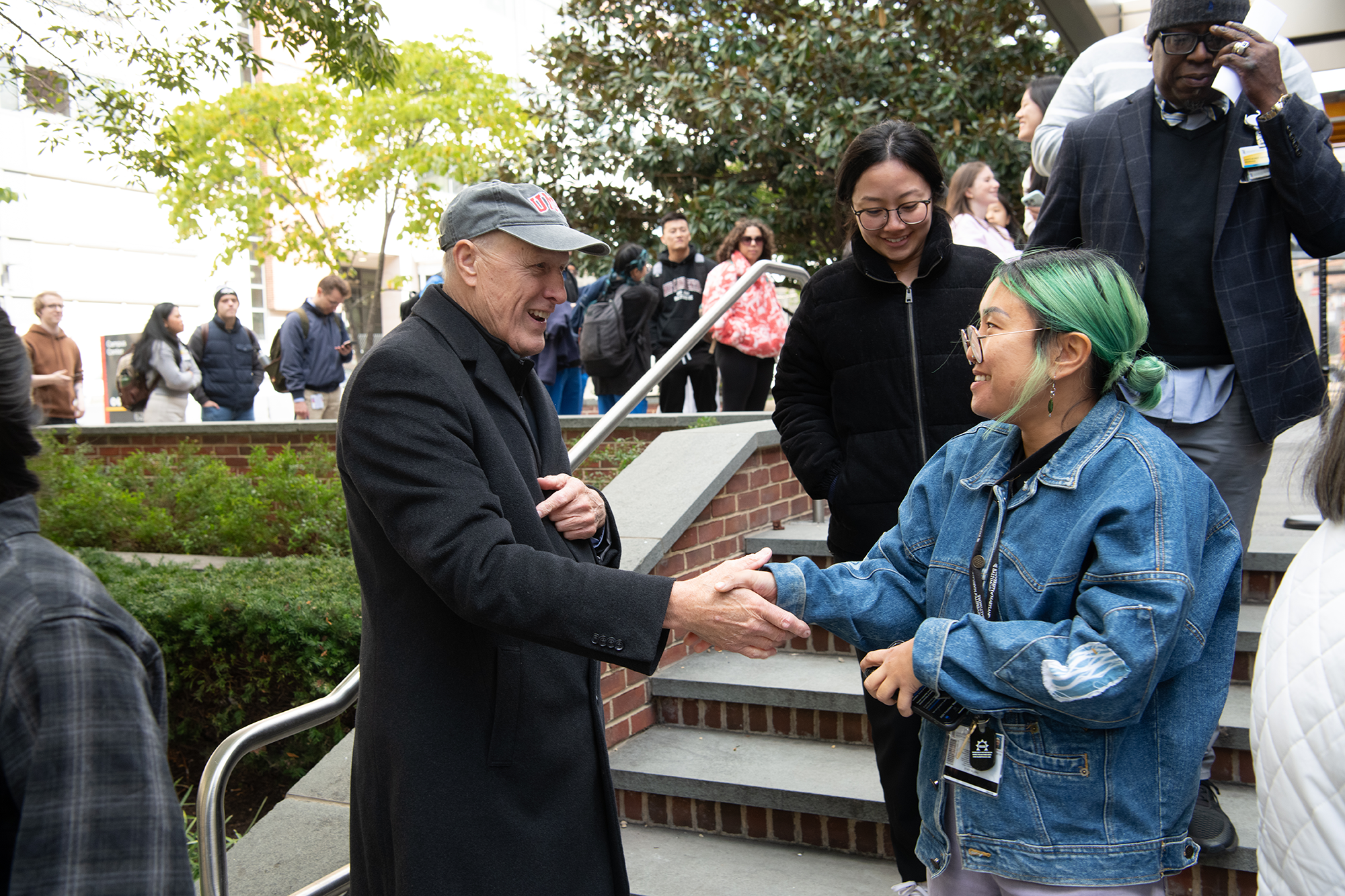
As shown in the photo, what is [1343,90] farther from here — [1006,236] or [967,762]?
[967,762]

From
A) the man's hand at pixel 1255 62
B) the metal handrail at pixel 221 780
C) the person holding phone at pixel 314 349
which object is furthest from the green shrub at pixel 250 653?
the person holding phone at pixel 314 349

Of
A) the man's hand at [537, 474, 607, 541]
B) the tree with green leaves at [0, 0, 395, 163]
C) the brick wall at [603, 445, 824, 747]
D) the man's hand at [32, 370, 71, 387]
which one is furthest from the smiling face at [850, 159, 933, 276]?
the man's hand at [32, 370, 71, 387]

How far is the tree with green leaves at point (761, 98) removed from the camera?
10.0m

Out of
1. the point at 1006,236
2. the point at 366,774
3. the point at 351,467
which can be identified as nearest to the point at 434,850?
the point at 366,774

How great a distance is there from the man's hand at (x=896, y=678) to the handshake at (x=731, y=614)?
149 mm

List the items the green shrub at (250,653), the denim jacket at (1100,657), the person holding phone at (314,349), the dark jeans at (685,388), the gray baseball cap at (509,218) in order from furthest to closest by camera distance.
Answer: the person holding phone at (314,349) → the dark jeans at (685,388) → the green shrub at (250,653) → the gray baseball cap at (509,218) → the denim jacket at (1100,657)

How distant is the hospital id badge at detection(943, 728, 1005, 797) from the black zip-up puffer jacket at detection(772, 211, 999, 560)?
89 cm

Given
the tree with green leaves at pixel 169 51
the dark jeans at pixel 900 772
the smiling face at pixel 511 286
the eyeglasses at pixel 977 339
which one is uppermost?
the tree with green leaves at pixel 169 51

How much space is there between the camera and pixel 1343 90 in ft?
24.9

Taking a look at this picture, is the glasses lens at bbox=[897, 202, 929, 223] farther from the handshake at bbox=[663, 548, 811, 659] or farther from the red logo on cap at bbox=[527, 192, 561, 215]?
the handshake at bbox=[663, 548, 811, 659]

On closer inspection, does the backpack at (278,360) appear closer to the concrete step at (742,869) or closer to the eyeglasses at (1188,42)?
the concrete step at (742,869)

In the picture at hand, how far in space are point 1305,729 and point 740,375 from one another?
19.5 feet

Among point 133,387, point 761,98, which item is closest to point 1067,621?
point 761,98

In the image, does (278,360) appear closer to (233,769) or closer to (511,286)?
(233,769)
